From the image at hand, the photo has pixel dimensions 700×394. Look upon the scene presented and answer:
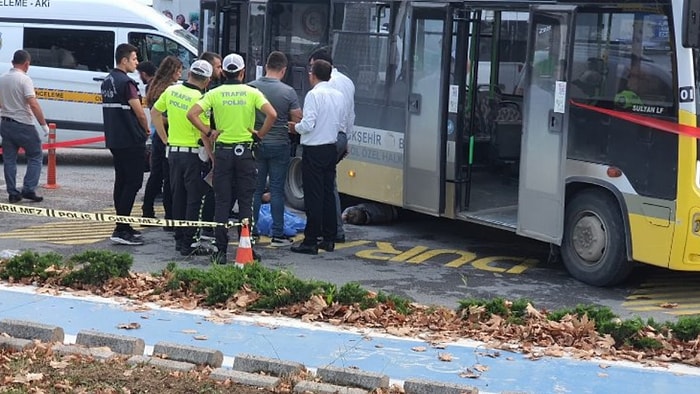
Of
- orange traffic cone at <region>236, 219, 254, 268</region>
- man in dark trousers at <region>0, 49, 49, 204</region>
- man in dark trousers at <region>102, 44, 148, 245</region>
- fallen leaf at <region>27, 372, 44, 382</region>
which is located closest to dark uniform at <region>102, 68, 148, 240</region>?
man in dark trousers at <region>102, 44, 148, 245</region>

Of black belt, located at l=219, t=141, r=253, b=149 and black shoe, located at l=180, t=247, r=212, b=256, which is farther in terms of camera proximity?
black shoe, located at l=180, t=247, r=212, b=256

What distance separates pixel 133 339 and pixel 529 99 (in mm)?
4865

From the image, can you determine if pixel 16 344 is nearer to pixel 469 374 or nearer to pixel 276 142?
pixel 469 374

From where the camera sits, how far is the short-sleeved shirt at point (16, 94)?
13.6 metres

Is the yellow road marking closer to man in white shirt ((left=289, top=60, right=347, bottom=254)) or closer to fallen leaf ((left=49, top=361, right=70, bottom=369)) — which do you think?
man in white shirt ((left=289, top=60, right=347, bottom=254))

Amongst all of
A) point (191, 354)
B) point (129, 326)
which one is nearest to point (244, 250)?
point (129, 326)

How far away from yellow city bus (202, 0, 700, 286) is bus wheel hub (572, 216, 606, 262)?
11mm

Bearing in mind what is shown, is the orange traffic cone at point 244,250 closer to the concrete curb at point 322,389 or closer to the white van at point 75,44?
the concrete curb at point 322,389

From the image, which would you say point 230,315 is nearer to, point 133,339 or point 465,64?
point 133,339

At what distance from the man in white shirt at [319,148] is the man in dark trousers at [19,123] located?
13.6 ft

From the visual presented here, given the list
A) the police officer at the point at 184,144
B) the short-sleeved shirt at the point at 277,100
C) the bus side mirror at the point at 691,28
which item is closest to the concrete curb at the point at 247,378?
the police officer at the point at 184,144

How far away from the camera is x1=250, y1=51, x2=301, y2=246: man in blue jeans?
1105cm

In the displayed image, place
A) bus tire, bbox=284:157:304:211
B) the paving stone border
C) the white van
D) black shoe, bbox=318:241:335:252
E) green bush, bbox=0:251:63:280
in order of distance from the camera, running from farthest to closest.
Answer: the white van < bus tire, bbox=284:157:304:211 < black shoe, bbox=318:241:335:252 < green bush, bbox=0:251:63:280 < the paving stone border

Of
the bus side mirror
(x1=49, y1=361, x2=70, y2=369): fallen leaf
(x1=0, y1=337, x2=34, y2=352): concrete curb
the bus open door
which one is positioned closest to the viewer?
(x1=49, y1=361, x2=70, y2=369): fallen leaf
